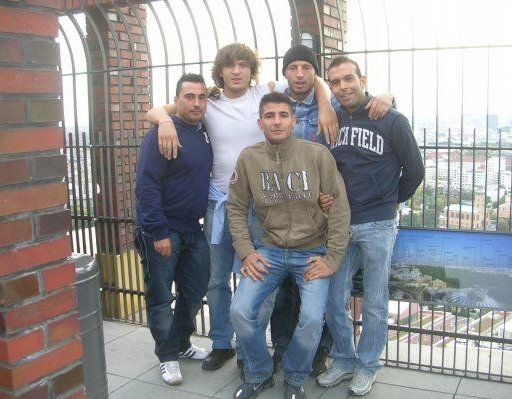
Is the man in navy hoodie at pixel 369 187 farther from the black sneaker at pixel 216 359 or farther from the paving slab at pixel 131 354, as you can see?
the paving slab at pixel 131 354

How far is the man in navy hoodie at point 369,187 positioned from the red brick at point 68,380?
1739 mm

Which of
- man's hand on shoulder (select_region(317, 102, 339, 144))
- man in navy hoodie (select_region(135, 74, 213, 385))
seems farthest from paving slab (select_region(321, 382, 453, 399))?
man's hand on shoulder (select_region(317, 102, 339, 144))

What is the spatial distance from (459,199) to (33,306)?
9.15 ft

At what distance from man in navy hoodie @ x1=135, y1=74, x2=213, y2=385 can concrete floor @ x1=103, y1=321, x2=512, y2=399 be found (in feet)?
0.49

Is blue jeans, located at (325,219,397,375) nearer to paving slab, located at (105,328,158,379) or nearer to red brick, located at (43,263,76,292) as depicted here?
paving slab, located at (105,328,158,379)

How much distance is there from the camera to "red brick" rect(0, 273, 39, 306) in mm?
1876

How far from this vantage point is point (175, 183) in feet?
11.6

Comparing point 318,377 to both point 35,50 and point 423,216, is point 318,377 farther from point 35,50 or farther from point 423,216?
point 35,50

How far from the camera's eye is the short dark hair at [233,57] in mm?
3547

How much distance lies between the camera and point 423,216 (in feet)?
12.4

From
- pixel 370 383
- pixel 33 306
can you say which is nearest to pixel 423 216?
pixel 370 383

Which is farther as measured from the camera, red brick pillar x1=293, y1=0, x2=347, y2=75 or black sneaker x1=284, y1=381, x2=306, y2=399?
red brick pillar x1=293, y1=0, x2=347, y2=75

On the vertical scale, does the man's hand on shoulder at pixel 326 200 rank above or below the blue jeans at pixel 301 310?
above

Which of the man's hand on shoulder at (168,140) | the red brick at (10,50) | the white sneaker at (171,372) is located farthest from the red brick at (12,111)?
the white sneaker at (171,372)
